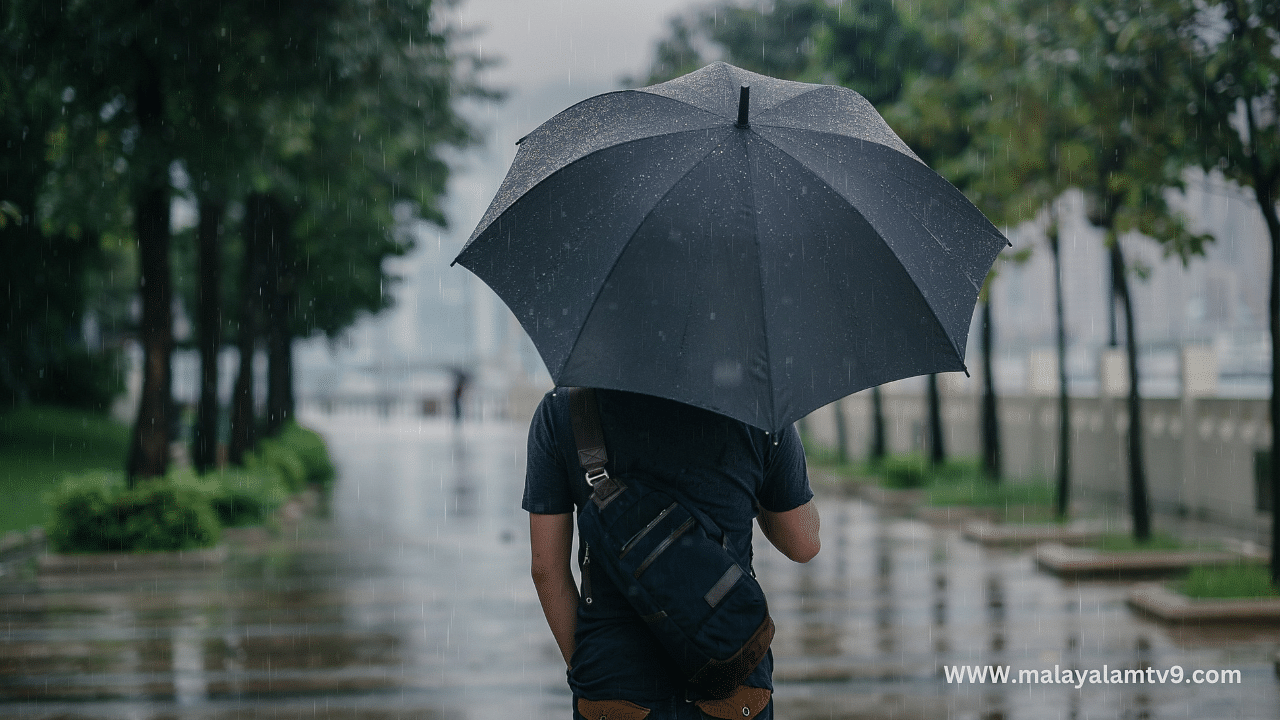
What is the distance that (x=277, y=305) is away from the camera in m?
20.7

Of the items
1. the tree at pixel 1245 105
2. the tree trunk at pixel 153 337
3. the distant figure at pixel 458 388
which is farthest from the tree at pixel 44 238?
the distant figure at pixel 458 388

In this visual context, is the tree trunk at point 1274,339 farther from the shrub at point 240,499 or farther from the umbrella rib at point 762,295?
the shrub at point 240,499

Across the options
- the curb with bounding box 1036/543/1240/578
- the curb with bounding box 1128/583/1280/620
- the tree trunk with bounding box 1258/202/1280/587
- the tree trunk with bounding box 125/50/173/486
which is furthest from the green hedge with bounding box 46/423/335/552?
the tree trunk with bounding box 1258/202/1280/587

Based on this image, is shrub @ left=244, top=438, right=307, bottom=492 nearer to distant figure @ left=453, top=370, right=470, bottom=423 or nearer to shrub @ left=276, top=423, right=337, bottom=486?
shrub @ left=276, top=423, right=337, bottom=486

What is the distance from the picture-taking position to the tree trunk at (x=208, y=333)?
548 inches

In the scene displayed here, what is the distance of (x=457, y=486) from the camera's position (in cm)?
1830

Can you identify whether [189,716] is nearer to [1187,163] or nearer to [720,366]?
[720,366]

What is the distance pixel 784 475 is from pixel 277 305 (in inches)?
766

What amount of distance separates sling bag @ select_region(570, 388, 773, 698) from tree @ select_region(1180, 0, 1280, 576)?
22.7 ft

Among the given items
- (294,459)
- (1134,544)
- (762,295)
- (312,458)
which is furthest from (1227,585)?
(312,458)

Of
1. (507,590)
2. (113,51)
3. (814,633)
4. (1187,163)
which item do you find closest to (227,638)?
(507,590)

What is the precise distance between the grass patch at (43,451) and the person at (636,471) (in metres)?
13.0

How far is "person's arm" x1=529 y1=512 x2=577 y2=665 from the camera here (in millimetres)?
2506

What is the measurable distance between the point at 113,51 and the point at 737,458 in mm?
10089
